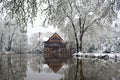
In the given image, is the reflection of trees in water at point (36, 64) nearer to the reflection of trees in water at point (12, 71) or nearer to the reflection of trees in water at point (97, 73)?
the reflection of trees in water at point (12, 71)

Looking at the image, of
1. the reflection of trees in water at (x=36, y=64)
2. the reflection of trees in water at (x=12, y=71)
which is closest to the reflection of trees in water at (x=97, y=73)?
the reflection of trees in water at (x=36, y=64)

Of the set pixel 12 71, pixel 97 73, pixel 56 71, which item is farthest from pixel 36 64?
pixel 97 73

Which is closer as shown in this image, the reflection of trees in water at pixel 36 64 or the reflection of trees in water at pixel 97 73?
the reflection of trees in water at pixel 97 73

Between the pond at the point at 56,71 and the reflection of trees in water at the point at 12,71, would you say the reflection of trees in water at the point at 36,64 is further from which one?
the reflection of trees in water at the point at 12,71

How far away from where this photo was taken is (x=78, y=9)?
1112 inches

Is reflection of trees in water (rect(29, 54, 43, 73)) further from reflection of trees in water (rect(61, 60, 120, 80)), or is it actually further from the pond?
reflection of trees in water (rect(61, 60, 120, 80))

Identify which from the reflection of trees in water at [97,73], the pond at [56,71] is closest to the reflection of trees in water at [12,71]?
the pond at [56,71]

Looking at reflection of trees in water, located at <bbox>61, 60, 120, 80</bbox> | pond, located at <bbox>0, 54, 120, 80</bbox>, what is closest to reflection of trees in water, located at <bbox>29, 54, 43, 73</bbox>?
pond, located at <bbox>0, 54, 120, 80</bbox>

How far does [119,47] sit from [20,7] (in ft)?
75.9

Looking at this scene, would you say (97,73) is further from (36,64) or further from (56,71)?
(36,64)

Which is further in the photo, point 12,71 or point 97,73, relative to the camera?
point 12,71

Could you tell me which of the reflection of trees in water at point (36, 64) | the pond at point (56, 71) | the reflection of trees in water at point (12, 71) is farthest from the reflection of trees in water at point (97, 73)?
the reflection of trees in water at point (12, 71)

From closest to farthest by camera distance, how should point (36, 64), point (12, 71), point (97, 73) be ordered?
point (97, 73) < point (12, 71) < point (36, 64)

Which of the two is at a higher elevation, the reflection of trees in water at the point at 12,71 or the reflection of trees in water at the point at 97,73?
the reflection of trees in water at the point at 12,71
